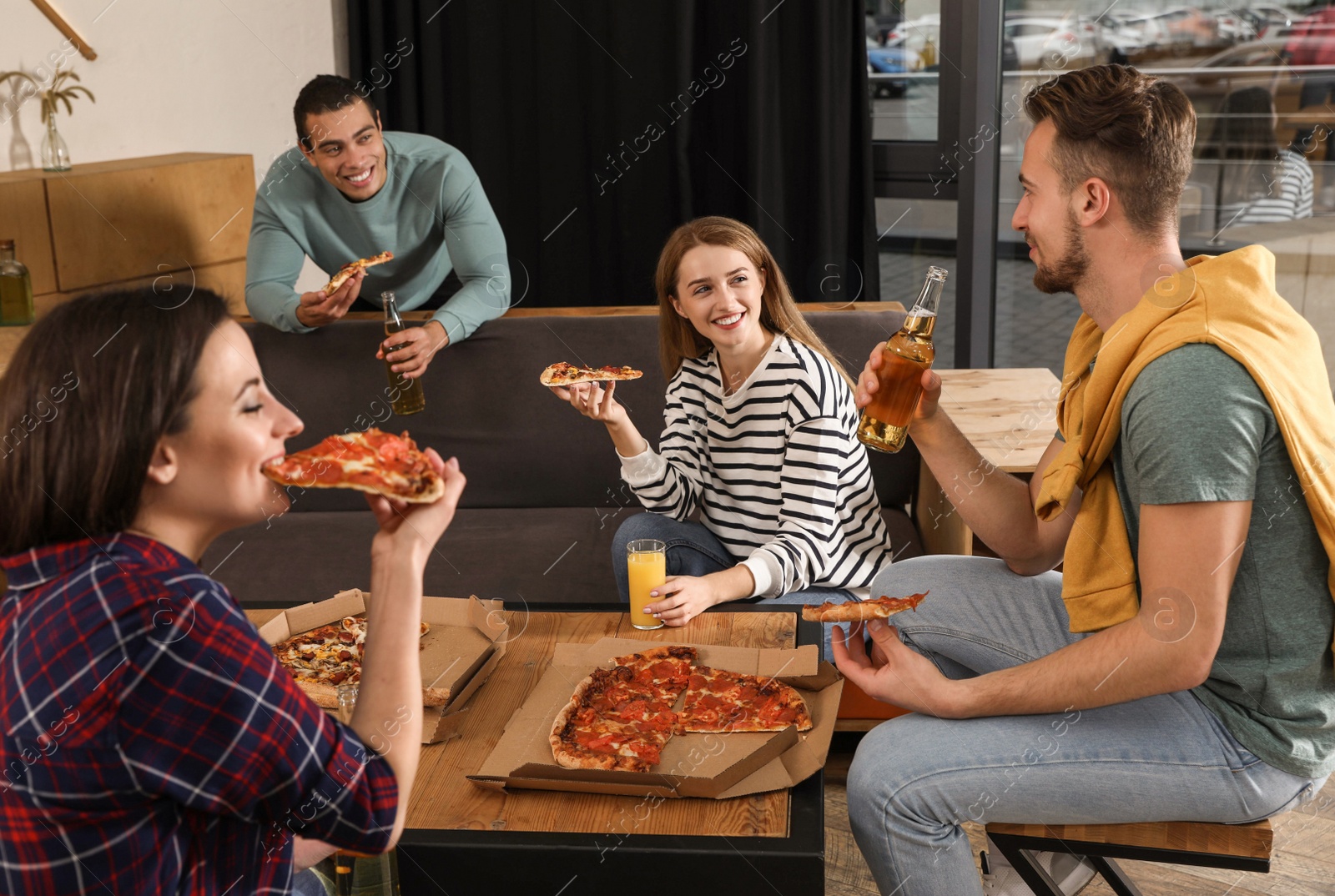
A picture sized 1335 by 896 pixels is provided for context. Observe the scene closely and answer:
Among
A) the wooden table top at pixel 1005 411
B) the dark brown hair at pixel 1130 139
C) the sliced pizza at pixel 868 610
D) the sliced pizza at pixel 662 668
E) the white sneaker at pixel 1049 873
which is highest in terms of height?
the dark brown hair at pixel 1130 139

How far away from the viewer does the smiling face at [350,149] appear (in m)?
3.07

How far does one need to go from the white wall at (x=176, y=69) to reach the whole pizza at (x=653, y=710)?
286 cm

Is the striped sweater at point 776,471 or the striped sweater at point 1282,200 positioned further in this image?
the striped sweater at point 1282,200

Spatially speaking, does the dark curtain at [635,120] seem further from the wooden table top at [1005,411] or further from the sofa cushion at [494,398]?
the sofa cushion at [494,398]

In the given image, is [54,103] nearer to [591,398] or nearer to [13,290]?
[13,290]

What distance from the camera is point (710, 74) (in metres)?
4.43

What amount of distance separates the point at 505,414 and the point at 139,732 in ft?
7.08

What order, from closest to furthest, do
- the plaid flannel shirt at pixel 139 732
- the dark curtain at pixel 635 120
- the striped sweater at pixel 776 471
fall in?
the plaid flannel shirt at pixel 139 732, the striped sweater at pixel 776 471, the dark curtain at pixel 635 120

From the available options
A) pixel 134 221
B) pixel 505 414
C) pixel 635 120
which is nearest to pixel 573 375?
pixel 505 414

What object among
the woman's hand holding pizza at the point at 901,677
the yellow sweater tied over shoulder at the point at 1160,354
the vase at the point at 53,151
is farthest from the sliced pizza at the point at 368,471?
the vase at the point at 53,151

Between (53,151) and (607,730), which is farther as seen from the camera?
(53,151)

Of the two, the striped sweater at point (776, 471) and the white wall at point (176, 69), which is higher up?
the white wall at point (176, 69)

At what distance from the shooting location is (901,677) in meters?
1.56

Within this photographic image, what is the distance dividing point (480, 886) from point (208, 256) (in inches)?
122
